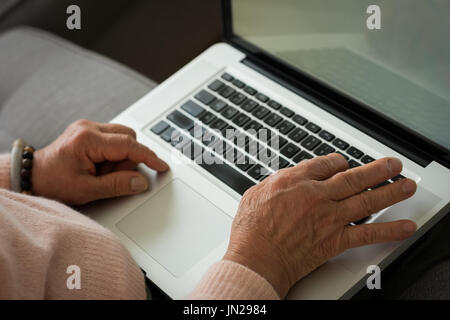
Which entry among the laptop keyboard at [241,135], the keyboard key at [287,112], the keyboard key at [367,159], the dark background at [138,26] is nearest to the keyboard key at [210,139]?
the laptop keyboard at [241,135]

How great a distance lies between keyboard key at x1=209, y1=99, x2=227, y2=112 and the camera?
85 centimetres

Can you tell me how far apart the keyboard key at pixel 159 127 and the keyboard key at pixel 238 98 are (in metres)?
0.11

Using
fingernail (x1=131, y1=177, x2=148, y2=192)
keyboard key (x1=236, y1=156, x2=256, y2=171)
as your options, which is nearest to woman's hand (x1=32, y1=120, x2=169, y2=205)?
fingernail (x1=131, y1=177, x2=148, y2=192)

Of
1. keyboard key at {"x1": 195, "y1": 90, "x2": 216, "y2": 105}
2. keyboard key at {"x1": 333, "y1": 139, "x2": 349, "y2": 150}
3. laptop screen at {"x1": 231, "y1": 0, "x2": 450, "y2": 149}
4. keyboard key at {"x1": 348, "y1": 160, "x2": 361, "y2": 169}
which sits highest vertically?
laptop screen at {"x1": 231, "y1": 0, "x2": 450, "y2": 149}

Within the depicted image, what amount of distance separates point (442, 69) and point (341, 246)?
0.82ft

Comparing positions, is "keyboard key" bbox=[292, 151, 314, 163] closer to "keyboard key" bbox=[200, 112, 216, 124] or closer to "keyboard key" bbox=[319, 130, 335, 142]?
"keyboard key" bbox=[319, 130, 335, 142]

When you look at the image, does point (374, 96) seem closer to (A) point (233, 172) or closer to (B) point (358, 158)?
(B) point (358, 158)

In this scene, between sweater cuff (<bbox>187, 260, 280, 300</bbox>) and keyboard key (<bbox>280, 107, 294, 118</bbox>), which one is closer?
sweater cuff (<bbox>187, 260, 280, 300</bbox>)

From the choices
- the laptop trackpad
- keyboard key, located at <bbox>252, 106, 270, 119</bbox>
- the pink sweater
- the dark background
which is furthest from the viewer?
the dark background

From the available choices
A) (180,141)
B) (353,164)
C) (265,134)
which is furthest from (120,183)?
(353,164)

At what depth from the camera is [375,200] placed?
0.68 metres

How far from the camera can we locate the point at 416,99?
0.74m

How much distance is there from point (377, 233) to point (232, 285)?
0.18m
